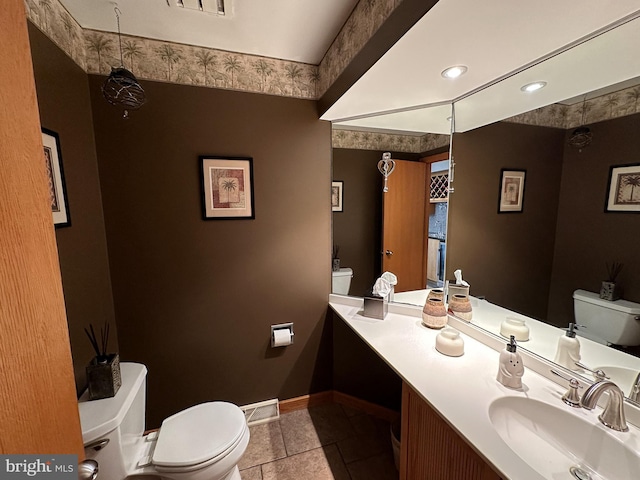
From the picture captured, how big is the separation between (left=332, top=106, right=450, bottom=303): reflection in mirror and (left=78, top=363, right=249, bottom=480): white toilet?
3.80ft

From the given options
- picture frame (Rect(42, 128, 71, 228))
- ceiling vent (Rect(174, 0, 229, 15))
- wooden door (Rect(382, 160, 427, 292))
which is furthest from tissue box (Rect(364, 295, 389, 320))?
ceiling vent (Rect(174, 0, 229, 15))

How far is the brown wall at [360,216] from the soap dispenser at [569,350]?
110 cm

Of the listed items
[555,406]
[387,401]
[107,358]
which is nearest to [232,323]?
[107,358]

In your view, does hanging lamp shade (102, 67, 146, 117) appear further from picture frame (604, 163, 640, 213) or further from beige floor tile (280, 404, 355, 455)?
beige floor tile (280, 404, 355, 455)

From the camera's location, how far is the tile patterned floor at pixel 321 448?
1.59m

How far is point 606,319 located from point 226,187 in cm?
196

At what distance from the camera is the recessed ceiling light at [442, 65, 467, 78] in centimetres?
121

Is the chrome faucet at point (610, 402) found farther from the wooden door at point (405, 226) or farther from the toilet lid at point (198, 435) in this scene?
the toilet lid at point (198, 435)

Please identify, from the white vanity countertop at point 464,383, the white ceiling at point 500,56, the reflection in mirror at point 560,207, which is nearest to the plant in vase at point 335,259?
the white vanity countertop at point 464,383

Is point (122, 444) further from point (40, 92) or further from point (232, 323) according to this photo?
point (40, 92)

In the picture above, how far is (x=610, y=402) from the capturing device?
0.88 metres

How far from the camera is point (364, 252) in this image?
2.08 m

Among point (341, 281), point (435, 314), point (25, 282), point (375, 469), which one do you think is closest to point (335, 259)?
point (341, 281)

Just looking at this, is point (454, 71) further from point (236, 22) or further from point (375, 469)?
point (375, 469)
